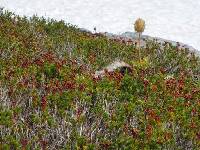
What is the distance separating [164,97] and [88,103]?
4.25 ft

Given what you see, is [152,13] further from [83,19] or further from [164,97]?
[164,97]

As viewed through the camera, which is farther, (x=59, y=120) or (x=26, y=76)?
(x=26, y=76)

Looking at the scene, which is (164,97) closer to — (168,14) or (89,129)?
(89,129)

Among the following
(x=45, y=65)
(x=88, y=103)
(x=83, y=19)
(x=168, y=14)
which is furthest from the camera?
(x=168, y=14)

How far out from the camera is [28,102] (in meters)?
6.38

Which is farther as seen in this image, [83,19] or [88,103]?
[83,19]

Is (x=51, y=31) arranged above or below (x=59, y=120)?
above

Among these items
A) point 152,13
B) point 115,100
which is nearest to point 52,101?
point 115,100

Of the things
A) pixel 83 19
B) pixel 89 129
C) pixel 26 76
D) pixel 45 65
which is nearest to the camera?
pixel 89 129

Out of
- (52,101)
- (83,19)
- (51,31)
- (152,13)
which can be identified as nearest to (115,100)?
(52,101)

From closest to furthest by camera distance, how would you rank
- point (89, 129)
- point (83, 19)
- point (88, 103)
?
point (89, 129)
point (88, 103)
point (83, 19)

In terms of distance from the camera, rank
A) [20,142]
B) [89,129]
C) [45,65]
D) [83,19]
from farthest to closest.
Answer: [83,19] → [45,65] → [89,129] → [20,142]

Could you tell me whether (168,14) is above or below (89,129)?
above

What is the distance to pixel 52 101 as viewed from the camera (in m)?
6.36
